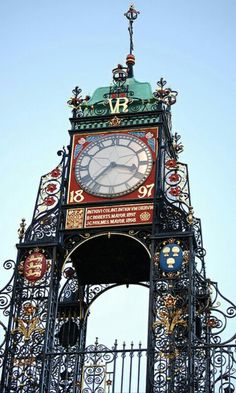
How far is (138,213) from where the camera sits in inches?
848

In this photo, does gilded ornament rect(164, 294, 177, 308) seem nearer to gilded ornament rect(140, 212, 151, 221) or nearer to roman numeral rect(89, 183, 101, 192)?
gilded ornament rect(140, 212, 151, 221)

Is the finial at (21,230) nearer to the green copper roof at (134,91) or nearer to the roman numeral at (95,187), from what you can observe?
the roman numeral at (95,187)

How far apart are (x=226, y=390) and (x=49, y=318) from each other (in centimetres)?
337

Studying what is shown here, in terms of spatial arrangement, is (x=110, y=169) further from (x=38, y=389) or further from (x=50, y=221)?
(x=38, y=389)

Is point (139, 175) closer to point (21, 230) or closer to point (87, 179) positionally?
point (87, 179)

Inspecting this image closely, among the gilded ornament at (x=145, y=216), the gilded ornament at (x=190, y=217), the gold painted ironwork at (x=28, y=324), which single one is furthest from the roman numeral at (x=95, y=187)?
the gold painted ironwork at (x=28, y=324)

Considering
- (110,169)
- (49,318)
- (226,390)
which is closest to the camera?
(226,390)

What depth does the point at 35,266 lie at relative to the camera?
2139 cm

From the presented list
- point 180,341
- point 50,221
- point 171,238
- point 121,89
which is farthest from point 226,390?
point 121,89

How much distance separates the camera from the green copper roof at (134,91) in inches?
920

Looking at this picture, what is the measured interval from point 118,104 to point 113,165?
1433 mm

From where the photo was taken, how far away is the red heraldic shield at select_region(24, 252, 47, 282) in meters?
21.3

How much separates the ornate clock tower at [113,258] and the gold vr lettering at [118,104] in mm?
25

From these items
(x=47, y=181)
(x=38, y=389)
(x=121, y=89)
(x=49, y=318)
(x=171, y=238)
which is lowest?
(x=38, y=389)
